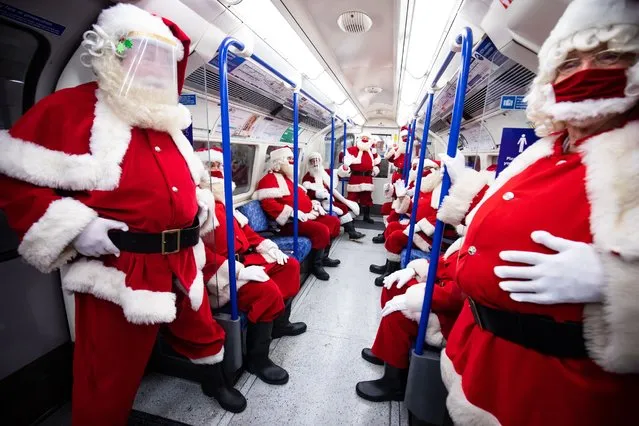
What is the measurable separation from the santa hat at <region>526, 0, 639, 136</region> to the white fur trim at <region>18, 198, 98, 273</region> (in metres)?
1.94

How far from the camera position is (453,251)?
1904 mm

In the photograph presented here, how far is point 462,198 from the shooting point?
1.50m

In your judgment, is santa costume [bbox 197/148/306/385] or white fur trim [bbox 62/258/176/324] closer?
white fur trim [bbox 62/258/176/324]

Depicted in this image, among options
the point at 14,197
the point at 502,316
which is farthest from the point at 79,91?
the point at 502,316

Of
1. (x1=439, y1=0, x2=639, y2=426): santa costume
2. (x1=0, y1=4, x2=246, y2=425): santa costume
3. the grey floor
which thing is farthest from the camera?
the grey floor

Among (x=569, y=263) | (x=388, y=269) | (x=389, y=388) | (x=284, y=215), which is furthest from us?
(x=388, y=269)

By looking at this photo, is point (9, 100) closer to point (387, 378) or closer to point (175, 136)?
point (175, 136)

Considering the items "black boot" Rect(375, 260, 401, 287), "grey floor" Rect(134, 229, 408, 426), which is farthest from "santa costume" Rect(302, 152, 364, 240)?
"grey floor" Rect(134, 229, 408, 426)

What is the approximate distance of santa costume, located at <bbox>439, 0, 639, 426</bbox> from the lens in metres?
0.81

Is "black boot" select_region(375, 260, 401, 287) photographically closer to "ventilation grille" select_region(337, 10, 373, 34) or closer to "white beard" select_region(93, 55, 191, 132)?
"ventilation grille" select_region(337, 10, 373, 34)

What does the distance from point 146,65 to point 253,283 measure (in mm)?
1609

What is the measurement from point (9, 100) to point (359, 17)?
2986 mm

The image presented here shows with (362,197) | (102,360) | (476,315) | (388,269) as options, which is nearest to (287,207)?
(388,269)

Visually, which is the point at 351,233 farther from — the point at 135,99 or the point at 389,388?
the point at 135,99
